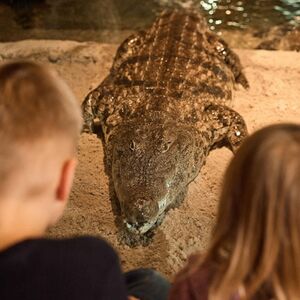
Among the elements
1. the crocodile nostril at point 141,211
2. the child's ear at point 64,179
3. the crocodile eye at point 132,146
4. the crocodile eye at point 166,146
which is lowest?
the crocodile nostril at point 141,211

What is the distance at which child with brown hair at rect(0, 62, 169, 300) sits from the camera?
1.26 meters

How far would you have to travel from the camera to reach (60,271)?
129 centimetres

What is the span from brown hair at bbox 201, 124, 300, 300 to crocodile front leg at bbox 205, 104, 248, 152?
221cm

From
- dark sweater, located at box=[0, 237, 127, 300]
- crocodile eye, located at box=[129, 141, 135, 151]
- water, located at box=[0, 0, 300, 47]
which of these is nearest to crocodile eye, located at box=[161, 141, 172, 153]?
crocodile eye, located at box=[129, 141, 135, 151]

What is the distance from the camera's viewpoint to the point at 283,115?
3.82 metres

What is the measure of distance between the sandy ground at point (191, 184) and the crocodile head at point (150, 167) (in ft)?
0.36

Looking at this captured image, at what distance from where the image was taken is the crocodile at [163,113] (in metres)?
Answer: 2.95

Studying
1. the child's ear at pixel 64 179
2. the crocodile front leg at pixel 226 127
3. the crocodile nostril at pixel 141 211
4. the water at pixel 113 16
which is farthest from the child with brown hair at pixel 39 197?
the water at pixel 113 16

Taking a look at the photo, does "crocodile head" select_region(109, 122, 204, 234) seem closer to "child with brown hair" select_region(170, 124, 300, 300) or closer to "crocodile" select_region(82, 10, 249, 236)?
"crocodile" select_region(82, 10, 249, 236)

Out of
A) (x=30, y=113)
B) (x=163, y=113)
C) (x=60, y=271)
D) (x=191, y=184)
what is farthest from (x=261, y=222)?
(x=163, y=113)

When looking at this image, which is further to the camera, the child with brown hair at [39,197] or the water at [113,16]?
the water at [113,16]

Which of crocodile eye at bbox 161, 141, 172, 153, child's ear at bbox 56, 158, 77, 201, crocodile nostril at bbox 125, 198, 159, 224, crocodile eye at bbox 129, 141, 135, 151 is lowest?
crocodile nostril at bbox 125, 198, 159, 224

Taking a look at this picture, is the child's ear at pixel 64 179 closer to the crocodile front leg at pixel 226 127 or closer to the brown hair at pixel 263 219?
the brown hair at pixel 263 219

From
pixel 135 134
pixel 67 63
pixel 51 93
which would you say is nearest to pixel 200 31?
pixel 67 63
